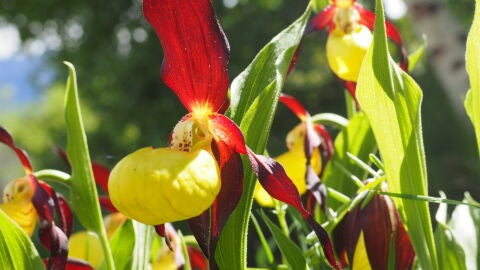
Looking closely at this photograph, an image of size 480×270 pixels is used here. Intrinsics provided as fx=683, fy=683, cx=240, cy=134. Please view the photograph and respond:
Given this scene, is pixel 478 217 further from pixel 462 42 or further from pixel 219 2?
pixel 219 2

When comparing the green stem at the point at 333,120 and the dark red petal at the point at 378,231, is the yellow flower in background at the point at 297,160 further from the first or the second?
the dark red petal at the point at 378,231

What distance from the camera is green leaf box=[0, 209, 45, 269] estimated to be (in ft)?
1.74

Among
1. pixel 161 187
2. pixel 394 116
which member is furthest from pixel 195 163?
pixel 394 116

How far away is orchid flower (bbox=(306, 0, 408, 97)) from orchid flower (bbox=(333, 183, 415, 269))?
0.16 m

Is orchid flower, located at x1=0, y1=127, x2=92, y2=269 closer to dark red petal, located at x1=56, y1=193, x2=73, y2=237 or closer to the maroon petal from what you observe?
dark red petal, located at x1=56, y1=193, x2=73, y2=237

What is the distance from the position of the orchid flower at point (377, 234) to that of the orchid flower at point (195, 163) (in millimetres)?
117

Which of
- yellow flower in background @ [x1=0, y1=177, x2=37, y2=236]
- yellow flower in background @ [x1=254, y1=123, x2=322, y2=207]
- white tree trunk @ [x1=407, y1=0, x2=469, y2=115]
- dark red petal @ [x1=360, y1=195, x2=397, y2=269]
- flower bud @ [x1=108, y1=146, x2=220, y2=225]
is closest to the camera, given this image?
flower bud @ [x1=108, y1=146, x2=220, y2=225]

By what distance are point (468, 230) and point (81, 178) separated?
34 centimetres

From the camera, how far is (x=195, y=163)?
47cm

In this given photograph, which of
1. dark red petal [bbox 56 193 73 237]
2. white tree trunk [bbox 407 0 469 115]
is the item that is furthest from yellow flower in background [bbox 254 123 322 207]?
white tree trunk [bbox 407 0 469 115]

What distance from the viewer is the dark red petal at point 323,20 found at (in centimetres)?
78

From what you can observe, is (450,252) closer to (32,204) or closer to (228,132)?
(228,132)

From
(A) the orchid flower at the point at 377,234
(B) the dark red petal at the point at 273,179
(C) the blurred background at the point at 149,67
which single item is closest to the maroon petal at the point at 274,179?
(B) the dark red petal at the point at 273,179

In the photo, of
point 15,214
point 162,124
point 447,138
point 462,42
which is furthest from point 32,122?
point 15,214
